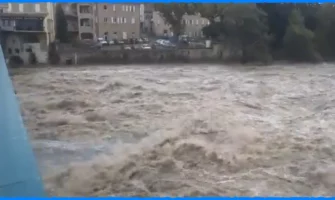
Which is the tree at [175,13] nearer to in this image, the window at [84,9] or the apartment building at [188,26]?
the apartment building at [188,26]

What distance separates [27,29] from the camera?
2.04m

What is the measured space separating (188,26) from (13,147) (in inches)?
37.5

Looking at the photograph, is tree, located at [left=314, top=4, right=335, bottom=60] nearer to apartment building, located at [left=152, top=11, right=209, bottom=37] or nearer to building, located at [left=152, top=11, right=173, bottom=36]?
apartment building, located at [left=152, top=11, right=209, bottom=37]

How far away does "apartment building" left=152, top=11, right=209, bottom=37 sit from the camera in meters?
2.07

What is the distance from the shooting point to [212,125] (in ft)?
6.58

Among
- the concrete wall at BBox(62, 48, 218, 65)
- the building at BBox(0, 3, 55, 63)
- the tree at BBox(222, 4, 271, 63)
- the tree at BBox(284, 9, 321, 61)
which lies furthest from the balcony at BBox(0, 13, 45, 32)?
the tree at BBox(284, 9, 321, 61)

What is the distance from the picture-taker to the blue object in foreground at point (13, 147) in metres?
1.91

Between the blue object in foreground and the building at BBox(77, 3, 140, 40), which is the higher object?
Result: the building at BBox(77, 3, 140, 40)

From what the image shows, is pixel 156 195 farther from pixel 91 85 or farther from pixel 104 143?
pixel 91 85

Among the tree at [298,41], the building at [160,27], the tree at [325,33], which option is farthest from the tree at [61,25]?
the tree at [325,33]

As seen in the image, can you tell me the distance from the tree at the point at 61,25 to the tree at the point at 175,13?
0.42 meters

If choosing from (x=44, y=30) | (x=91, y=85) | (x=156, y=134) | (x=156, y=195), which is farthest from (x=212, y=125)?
(x=44, y=30)

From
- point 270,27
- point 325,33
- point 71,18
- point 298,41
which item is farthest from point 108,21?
point 325,33

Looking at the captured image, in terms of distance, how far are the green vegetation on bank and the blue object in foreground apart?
29.5 inches
